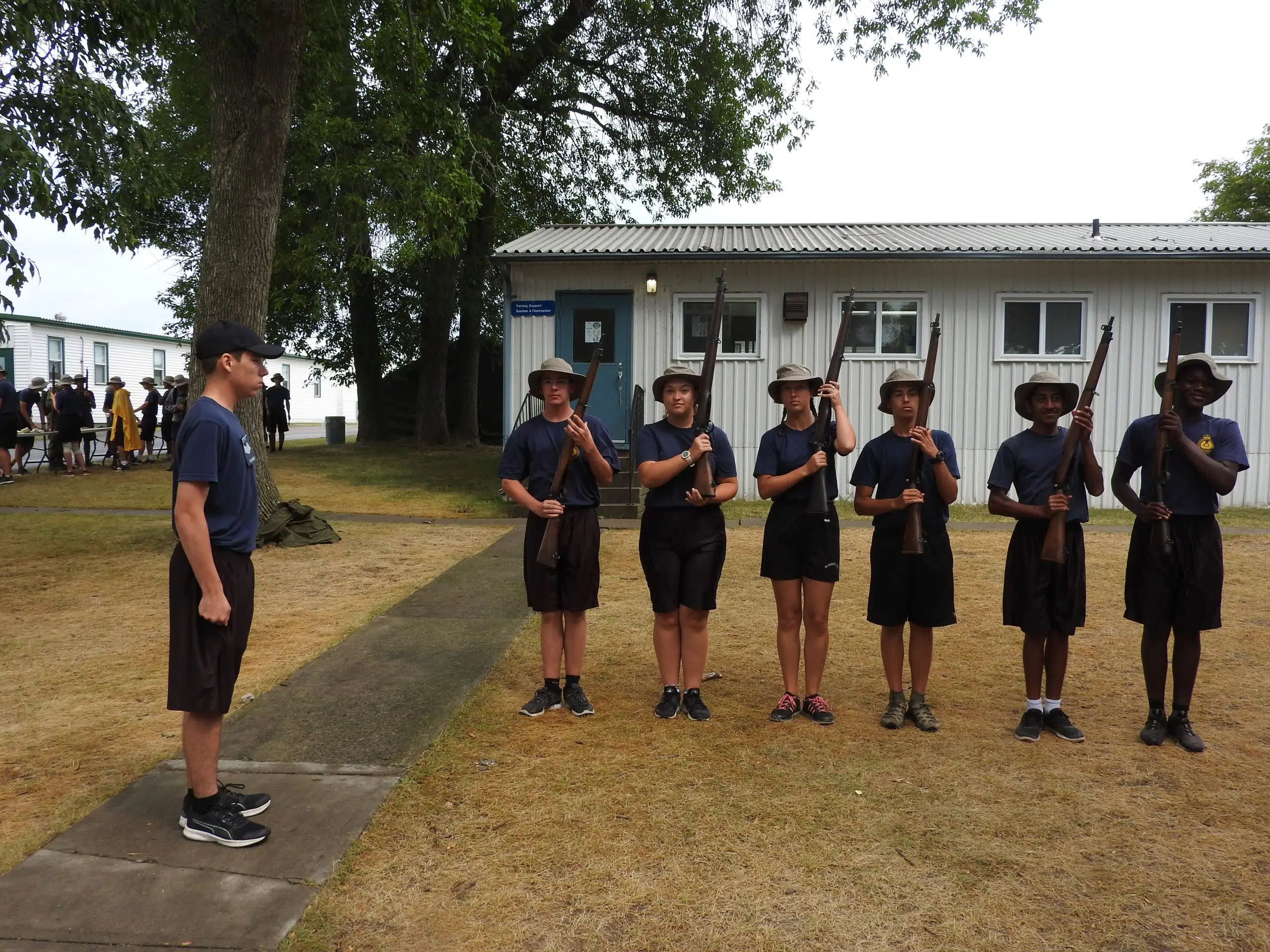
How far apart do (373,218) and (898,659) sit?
545 inches

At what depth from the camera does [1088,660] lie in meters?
6.08

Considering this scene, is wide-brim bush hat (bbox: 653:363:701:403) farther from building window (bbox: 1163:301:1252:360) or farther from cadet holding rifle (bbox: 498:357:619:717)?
building window (bbox: 1163:301:1252:360)

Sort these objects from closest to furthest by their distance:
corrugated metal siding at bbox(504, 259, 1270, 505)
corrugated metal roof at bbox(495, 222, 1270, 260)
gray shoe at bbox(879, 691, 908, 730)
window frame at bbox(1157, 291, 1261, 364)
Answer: gray shoe at bbox(879, 691, 908, 730) < corrugated metal roof at bbox(495, 222, 1270, 260) < window frame at bbox(1157, 291, 1261, 364) < corrugated metal siding at bbox(504, 259, 1270, 505)

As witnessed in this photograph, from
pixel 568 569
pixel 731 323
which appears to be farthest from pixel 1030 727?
pixel 731 323

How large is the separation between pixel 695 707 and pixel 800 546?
0.98 m

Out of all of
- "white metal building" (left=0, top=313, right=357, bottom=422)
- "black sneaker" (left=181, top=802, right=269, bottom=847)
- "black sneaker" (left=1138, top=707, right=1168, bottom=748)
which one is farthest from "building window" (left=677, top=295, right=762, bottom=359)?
"white metal building" (left=0, top=313, right=357, bottom=422)

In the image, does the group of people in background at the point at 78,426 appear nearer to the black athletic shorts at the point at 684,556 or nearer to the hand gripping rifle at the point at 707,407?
the hand gripping rifle at the point at 707,407

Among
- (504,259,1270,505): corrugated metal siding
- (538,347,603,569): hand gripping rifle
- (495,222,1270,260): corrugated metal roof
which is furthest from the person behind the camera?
(504,259,1270,505): corrugated metal siding

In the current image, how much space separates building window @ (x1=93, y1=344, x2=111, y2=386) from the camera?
1497 inches

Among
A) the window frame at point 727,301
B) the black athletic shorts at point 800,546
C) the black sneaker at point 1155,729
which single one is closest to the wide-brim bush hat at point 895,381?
the black athletic shorts at point 800,546

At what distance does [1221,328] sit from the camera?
1370cm

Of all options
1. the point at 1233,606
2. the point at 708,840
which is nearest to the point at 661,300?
the point at 1233,606

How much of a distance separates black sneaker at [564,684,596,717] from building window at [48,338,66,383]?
36351mm

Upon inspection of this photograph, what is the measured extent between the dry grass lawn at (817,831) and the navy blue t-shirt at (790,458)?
1166 mm
